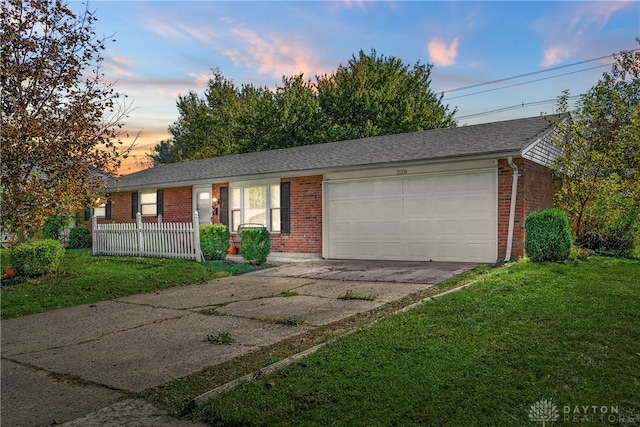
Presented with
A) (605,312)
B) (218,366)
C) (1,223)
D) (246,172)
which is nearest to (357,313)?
(218,366)

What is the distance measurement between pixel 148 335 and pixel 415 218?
340 inches

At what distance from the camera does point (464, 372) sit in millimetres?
3664

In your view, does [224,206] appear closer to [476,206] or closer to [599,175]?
[476,206]

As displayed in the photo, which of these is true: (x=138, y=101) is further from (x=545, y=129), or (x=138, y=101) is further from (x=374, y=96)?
(x=374, y=96)

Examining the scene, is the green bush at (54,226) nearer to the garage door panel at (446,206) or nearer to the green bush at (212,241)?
the green bush at (212,241)

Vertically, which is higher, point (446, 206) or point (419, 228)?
point (446, 206)

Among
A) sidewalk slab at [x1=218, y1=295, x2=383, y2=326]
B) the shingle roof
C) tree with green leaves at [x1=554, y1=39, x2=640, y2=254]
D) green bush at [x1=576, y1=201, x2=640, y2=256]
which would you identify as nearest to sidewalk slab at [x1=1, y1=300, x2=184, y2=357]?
sidewalk slab at [x1=218, y1=295, x2=383, y2=326]

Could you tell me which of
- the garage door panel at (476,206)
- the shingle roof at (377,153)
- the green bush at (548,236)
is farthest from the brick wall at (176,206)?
the green bush at (548,236)

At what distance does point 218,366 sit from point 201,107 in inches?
1748

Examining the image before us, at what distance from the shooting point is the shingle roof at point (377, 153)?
1190 centimetres

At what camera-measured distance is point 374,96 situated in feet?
97.6

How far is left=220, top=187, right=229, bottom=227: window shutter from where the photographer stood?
16938 mm

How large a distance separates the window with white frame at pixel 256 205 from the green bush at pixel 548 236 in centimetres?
838

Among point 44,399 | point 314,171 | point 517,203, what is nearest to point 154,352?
point 44,399
